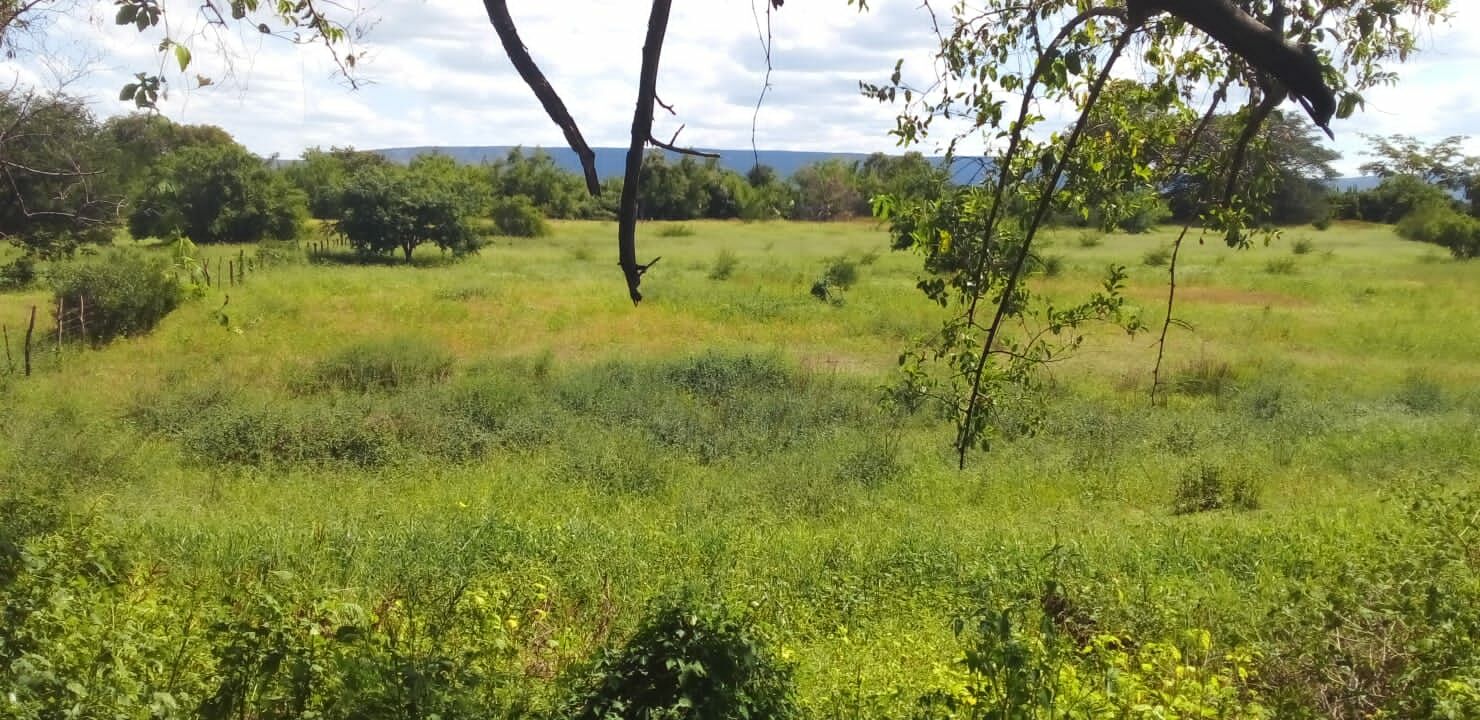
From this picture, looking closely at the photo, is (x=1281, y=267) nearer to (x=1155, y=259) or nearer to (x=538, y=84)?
(x=1155, y=259)

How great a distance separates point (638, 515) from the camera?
991 centimetres

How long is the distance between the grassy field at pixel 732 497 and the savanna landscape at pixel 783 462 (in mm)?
55

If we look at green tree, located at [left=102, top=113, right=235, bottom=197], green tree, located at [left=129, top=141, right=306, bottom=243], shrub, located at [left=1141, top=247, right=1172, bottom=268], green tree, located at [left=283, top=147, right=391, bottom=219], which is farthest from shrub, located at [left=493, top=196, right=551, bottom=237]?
green tree, located at [left=102, top=113, right=235, bottom=197]

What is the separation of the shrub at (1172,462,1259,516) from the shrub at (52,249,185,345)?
19.2 meters

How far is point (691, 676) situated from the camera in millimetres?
3369

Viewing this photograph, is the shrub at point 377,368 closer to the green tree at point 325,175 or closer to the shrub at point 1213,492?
the shrub at point 1213,492

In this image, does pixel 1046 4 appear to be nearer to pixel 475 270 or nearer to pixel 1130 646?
pixel 1130 646

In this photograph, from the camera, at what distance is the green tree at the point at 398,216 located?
38188 millimetres

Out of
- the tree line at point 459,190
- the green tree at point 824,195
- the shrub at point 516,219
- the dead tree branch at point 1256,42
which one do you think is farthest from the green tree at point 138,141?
the green tree at point 824,195

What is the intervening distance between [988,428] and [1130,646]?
1872 mm

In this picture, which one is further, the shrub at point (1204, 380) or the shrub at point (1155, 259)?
the shrub at point (1155, 259)

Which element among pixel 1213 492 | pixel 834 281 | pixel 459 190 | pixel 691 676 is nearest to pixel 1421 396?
pixel 1213 492

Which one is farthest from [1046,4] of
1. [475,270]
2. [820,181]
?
[820,181]

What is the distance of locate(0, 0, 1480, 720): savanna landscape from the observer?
11.0 feet
